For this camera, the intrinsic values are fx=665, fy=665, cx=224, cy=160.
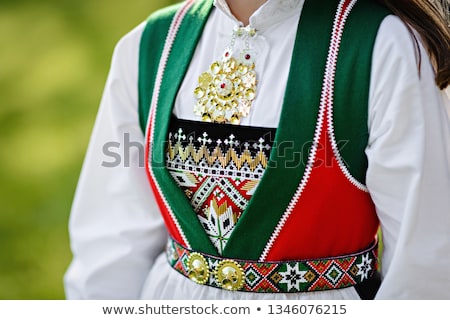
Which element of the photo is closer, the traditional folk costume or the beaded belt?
the traditional folk costume

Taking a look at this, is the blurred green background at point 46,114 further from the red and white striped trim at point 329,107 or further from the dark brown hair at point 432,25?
the dark brown hair at point 432,25

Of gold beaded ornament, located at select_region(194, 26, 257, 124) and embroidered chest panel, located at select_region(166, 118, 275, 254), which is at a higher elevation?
gold beaded ornament, located at select_region(194, 26, 257, 124)

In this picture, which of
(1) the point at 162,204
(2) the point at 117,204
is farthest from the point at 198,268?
(2) the point at 117,204

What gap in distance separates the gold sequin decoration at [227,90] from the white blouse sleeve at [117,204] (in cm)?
25

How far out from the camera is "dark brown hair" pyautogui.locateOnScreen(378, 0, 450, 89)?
4.29 ft

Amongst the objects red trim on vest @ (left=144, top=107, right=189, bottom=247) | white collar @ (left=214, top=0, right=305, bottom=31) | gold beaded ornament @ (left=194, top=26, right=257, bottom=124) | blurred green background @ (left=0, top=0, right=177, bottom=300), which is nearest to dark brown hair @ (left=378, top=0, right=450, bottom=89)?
white collar @ (left=214, top=0, right=305, bottom=31)

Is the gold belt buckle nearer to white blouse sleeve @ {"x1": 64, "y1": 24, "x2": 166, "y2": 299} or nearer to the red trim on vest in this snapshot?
the red trim on vest

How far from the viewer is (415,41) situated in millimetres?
1313

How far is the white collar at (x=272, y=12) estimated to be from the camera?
1430 mm

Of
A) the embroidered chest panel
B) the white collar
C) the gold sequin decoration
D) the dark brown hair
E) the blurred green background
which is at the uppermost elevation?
the white collar

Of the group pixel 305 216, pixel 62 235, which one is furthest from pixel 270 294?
pixel 62 235

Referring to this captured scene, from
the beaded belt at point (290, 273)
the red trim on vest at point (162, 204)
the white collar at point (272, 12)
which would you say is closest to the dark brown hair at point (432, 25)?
the white collar at point (272, 12)

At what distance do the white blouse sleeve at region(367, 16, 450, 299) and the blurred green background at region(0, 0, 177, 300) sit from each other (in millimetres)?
2197
